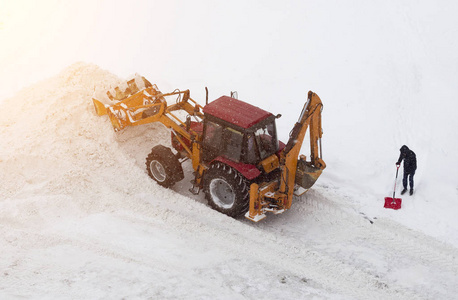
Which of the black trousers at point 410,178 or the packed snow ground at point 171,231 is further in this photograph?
the black trousers at point 410,178

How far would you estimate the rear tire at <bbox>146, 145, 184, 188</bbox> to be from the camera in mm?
9305

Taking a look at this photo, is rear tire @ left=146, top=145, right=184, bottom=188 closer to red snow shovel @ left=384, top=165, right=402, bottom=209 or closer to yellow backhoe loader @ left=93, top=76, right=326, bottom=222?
yellow backhoe loader @ left=93, top=76, right=326, bottom=222

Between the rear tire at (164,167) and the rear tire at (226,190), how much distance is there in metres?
0.83

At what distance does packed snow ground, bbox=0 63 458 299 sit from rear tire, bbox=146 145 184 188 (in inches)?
9.3

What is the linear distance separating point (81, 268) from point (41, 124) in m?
5.02

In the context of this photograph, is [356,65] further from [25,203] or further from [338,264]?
[25,203]

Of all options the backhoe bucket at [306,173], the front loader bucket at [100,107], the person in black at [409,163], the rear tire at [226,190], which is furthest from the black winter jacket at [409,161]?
the front loader bucket at [100,107]

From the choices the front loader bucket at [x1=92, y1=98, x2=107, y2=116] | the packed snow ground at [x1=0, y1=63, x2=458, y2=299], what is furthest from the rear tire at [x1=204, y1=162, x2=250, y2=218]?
the front loader bucket at [x1=92, y1=98, x2=107, y2=116]

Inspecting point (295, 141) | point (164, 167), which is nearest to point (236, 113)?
point (295, 141)

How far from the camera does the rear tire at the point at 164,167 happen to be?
9.30 meters

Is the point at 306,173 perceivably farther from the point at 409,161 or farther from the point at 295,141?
the point at 409,161

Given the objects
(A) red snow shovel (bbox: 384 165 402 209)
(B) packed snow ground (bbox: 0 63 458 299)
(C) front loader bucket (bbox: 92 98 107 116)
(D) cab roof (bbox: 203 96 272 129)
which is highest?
(D) cab roof (bbox: 203 96 272 129)

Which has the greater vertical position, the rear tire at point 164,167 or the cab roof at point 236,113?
the cab roof at point 236,113

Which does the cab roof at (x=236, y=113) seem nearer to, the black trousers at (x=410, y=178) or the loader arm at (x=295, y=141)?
the loader arm at (x=295, y=141)
